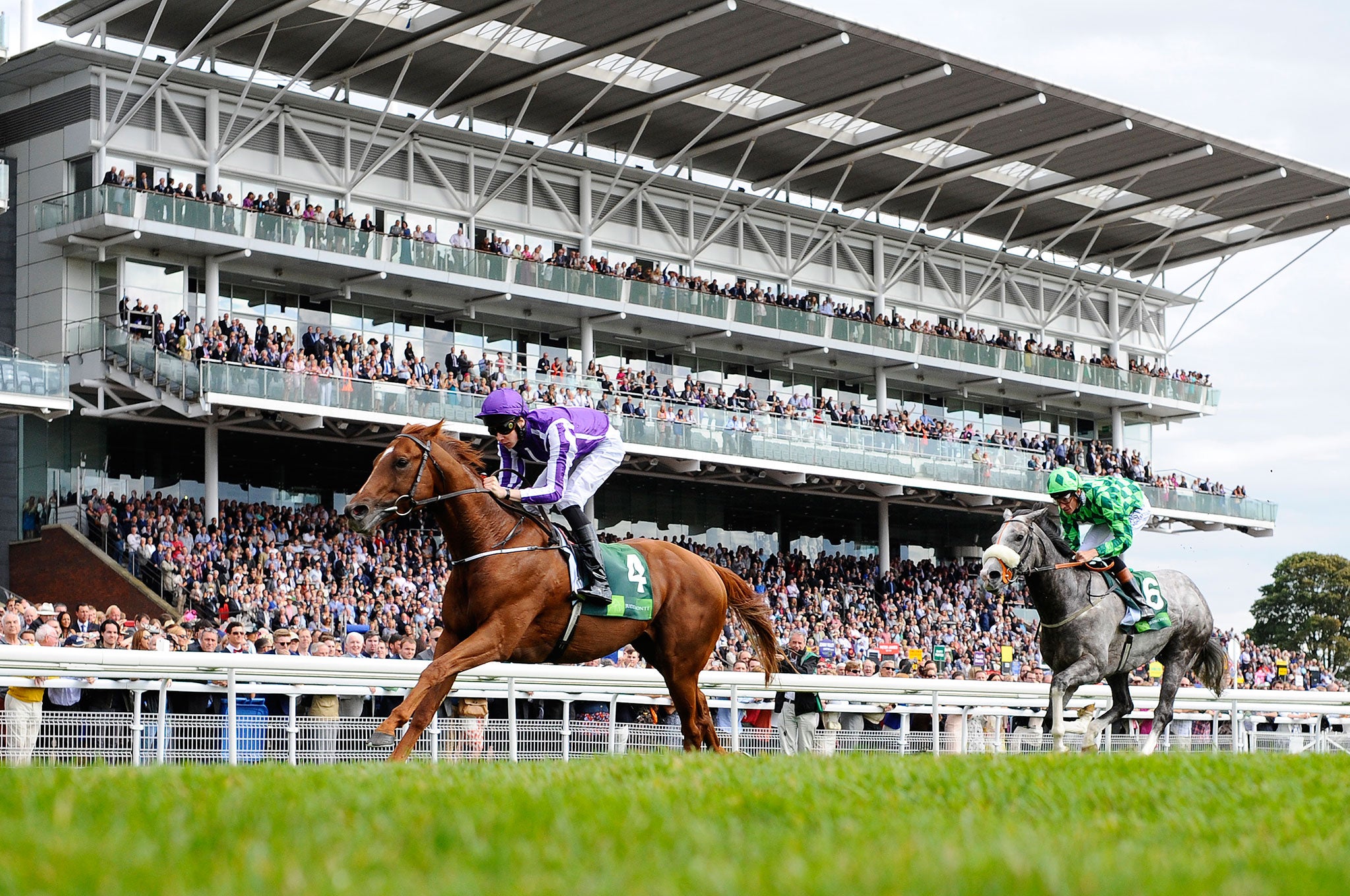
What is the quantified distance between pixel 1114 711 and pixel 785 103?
25033 mm

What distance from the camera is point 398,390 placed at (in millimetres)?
29703

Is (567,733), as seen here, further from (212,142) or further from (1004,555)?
(212,142)

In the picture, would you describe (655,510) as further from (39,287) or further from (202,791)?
(202,791)

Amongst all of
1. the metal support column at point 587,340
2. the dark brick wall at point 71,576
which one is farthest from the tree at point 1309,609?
the dark brick wall at point 71,576

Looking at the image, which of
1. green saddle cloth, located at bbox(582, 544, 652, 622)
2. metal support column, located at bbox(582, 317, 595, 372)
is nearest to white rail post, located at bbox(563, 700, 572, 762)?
green saddle cloth, located at bbox(582, 544, 652, 622)

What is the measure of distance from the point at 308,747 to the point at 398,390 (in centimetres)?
1900

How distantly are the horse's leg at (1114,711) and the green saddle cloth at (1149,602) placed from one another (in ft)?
1.46

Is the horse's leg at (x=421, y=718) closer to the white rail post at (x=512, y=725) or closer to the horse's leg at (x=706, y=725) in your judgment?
the horse's leg at (x=706, y=725)

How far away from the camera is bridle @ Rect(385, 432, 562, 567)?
31.4 ft

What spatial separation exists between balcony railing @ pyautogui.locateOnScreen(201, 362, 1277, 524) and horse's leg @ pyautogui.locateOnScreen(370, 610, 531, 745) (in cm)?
1950

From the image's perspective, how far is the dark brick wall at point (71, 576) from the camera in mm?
26156

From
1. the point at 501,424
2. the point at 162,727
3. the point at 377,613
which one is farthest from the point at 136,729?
the point at 377,613

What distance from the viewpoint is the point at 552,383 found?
1254 inches

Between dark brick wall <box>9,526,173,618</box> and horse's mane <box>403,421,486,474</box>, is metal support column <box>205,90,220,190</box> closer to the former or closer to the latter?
dark brick wall <box>9,526,173,618</box>
